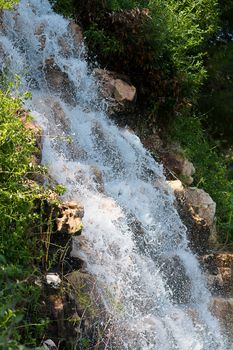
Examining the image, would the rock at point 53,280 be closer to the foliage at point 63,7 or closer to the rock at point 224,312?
the rock at point 224,312

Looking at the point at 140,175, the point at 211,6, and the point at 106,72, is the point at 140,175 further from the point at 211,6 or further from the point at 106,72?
the point at 211,6

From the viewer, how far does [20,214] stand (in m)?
4.74

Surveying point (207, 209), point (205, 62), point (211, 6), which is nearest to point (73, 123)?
point (207, 209)

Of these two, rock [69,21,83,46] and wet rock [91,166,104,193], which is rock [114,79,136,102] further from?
wet rock [91,166,104,193]

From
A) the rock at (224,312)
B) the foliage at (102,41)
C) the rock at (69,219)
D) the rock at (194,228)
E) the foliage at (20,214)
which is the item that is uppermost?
the foliage at (20,214)

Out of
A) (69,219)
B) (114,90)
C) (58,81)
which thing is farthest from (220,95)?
(69,219)

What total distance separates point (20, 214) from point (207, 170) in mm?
5969

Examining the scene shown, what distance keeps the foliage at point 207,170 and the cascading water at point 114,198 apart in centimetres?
120

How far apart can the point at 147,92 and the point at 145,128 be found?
0.54 meters

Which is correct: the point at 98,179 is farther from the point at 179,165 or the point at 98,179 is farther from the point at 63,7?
the point at 63,7

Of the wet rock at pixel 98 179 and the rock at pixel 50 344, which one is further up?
the rock at pixel 50 344

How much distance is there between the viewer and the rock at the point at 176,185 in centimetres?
827

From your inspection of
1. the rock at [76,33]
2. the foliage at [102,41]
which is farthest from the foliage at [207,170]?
the rock at [76,33]

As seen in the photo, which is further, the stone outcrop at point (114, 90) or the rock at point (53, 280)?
the stone outcrop at point (114, 90)
